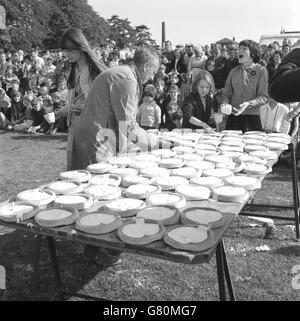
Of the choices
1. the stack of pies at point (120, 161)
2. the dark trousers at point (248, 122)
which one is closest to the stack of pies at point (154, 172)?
the stack of pies at point (120, 161)

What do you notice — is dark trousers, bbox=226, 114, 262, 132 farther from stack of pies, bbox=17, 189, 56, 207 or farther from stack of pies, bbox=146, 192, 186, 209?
stack of pies, bbox=17, 189, 56, 207

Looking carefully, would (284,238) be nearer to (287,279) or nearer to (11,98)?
(287,279)

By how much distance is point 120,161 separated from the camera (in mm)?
2744

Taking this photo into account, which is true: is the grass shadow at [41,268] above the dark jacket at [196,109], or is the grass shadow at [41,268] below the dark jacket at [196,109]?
below

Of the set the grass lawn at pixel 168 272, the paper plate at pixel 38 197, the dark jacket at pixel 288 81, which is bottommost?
the grass lawn at pixel 168 272

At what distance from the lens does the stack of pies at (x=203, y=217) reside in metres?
1.77

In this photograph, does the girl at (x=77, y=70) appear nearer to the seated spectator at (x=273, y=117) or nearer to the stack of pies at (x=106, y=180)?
the stack of pies at (x=106, y=180)

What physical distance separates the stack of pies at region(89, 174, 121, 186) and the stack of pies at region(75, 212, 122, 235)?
17.6 inches

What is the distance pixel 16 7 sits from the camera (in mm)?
40312

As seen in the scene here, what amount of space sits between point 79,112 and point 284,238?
2053 millimetres

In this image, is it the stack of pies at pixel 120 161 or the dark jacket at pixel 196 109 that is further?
the dark jacket at pixel 196 109

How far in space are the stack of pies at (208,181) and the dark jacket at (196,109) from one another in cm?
333

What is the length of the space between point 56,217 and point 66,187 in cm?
44
